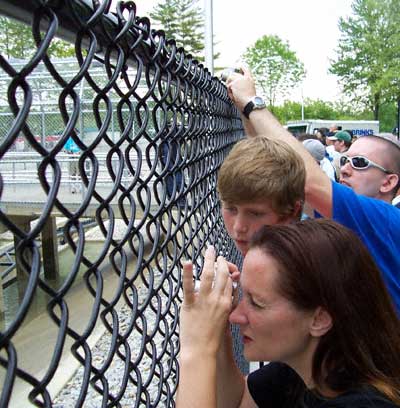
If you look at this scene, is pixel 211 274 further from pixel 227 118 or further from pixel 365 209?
pixel 227 118

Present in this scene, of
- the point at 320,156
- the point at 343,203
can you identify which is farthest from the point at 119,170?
the point at 320,156

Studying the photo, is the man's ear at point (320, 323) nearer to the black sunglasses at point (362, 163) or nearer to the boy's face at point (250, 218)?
the boy's face at point (250, 218)

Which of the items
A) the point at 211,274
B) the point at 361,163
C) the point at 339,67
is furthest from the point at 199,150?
the point at 339,67

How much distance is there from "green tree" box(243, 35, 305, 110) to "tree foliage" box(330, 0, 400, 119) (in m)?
8.98

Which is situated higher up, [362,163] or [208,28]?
[208,28]

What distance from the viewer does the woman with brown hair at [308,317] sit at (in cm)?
132

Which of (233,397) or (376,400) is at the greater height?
(376,400)

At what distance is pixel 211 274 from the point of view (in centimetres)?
134

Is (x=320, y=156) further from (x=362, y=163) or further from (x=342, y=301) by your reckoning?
(x=342, y=301)

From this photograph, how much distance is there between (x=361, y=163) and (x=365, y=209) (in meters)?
1.00

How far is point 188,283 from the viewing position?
1322mm

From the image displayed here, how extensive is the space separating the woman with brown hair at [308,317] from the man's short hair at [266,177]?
0.36m

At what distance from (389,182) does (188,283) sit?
6.29ft

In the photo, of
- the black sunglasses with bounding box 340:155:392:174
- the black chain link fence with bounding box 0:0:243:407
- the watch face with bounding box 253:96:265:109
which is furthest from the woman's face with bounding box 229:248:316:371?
the black sunglasses with bounding box 340:155:392:174
